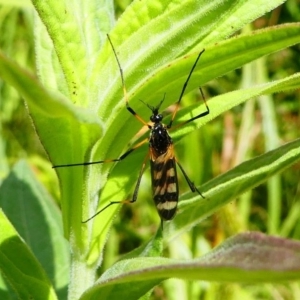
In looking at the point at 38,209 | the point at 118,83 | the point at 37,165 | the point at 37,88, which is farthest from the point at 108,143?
the point at 37,165

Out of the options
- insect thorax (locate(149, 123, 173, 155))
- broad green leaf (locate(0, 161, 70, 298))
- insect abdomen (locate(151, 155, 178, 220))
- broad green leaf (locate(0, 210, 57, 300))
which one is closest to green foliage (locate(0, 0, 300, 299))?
broad green leaf (locate(0, 210, 57, 300))

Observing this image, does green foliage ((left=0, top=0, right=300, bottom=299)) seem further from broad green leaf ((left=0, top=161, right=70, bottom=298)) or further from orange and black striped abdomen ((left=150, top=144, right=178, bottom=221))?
broad green leaf ((left=0, top=161, right=70, bottom=298))

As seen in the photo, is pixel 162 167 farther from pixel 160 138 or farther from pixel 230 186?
pixel 230 186

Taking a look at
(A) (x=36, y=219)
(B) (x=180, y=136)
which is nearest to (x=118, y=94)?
(B) (x=180, y=136)

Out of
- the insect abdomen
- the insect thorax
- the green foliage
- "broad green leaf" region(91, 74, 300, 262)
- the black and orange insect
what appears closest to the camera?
the green foliage

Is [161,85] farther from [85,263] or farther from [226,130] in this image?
[226,130]
